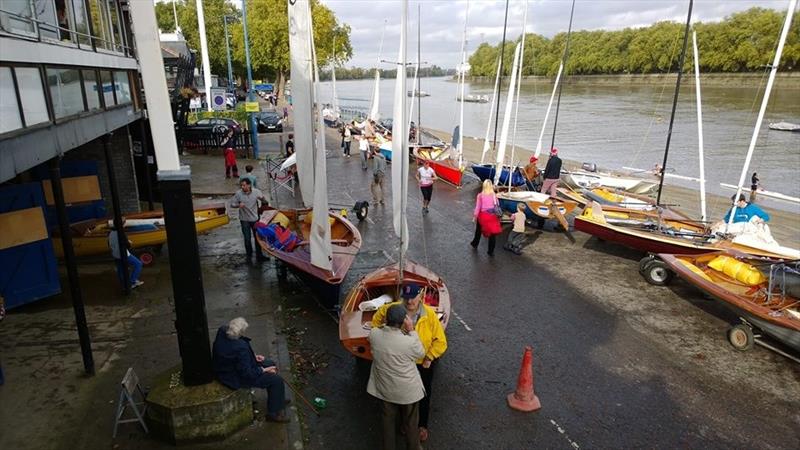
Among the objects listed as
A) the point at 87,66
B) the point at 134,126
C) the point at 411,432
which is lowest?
the point at 411,432

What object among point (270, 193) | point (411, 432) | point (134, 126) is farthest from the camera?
point (270, 193)

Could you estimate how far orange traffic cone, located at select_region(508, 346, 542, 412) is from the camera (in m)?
5.97

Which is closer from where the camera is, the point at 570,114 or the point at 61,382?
the point at 61,382

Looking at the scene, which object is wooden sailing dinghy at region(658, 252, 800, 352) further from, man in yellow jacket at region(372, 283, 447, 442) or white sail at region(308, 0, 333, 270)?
white sail at region(308, 0, 333, 270)

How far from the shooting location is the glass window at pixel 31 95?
535 centimetres

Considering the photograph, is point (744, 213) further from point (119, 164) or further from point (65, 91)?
point (119, 164)

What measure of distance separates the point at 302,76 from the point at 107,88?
4.97 metres

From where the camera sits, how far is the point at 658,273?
998 centimetres

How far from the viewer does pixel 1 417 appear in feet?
17.6

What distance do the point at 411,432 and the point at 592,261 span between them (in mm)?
8174

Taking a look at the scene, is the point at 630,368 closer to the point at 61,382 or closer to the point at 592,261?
the point at 592,261

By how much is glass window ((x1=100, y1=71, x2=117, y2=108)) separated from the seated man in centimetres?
668

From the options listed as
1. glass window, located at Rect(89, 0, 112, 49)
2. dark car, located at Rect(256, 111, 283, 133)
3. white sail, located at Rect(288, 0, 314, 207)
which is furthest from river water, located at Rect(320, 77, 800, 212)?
glass window, located at Rect(89, 0, 112, 49)

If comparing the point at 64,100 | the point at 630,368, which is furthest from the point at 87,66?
the point at 630,368
